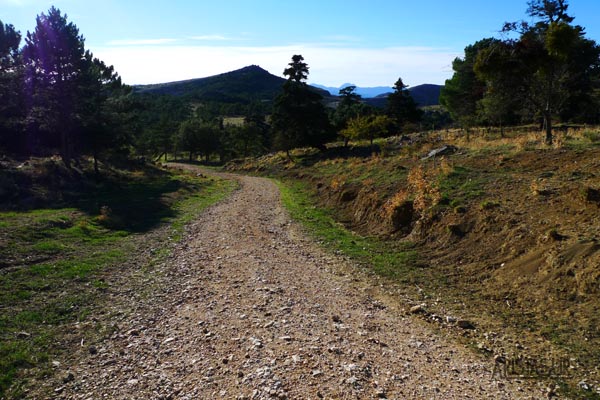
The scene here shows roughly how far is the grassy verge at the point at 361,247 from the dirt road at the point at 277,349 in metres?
1.27

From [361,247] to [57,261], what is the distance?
10997 mm

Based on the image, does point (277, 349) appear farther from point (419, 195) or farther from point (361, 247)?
point (419, 195)

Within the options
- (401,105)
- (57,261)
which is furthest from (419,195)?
(401,105)

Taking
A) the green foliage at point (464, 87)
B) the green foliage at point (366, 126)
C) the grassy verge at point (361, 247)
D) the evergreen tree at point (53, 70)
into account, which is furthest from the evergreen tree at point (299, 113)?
the grassy verge at point (361, 247)

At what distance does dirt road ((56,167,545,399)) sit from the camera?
21.1 ft

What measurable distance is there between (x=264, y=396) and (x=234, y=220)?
50.1 feet

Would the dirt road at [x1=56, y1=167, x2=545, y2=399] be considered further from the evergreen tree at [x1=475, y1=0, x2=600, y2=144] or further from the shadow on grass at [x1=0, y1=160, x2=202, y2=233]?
the evergreen tree at [x1=475, y1=0, x2=600, y2=144]

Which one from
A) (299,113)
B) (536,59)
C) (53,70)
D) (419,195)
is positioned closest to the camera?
(419,195)

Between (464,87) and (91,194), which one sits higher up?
(464,87)

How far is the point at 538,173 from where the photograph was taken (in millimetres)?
15906

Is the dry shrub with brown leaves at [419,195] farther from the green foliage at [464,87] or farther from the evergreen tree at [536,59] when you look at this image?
the green foliage at [464,87]

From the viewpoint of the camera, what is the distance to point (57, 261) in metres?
12.8

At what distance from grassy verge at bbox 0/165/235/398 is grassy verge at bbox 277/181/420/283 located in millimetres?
6767

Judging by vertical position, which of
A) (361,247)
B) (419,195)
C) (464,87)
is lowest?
(361,247)
